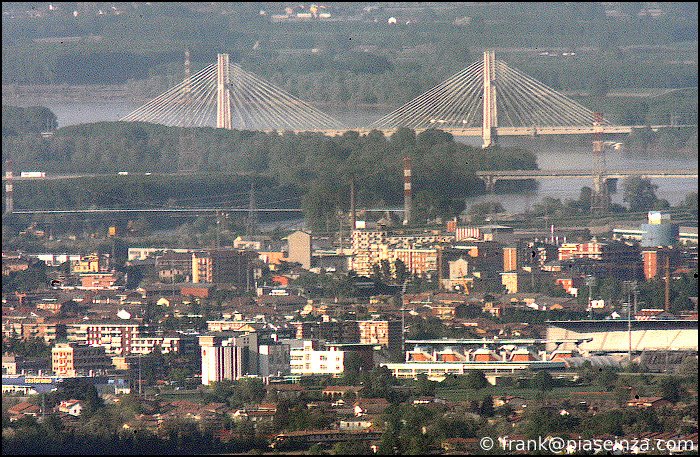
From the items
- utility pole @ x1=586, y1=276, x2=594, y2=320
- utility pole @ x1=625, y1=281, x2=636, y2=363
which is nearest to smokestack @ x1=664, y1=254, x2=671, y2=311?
utility pole @ x1=625, y1=281, x2=636, y2=363

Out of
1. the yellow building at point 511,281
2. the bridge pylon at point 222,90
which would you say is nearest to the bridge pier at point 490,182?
the bridge pylon at point 222,90

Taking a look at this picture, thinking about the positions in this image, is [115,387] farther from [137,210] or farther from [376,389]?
[137,210]

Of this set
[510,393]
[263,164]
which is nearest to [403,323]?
[510,393]

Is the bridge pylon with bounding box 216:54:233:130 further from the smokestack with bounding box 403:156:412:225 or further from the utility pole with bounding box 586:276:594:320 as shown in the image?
the utility pole with bounding box 586:276:594:320

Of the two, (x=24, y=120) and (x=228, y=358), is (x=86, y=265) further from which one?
(x=228, y=358)

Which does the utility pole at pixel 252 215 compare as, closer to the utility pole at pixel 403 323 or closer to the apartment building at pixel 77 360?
the utility pole at pixel 403 323
